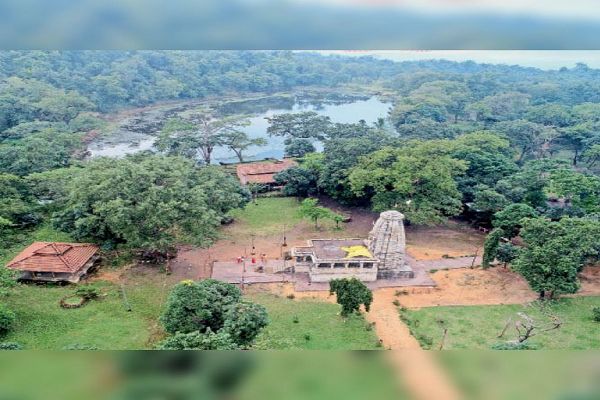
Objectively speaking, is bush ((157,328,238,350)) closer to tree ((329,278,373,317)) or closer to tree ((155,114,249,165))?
tree ((329,278,373,317))

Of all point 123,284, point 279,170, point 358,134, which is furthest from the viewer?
point 358,134

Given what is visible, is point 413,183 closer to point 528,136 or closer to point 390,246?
point 390,246

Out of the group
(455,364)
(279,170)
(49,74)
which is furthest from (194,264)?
(49,74)

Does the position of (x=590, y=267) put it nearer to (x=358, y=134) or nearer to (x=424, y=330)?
(x=424, y=330)

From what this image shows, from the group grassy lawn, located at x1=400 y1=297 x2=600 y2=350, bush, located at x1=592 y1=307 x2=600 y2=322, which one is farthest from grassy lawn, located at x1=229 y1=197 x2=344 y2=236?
bush, located at x1=592 y1=307 x2=600 y2=322

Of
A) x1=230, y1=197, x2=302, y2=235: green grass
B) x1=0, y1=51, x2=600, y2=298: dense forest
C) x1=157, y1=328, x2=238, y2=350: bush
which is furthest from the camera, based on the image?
x1=230, y1=197, x2=302, y2=235: green grass

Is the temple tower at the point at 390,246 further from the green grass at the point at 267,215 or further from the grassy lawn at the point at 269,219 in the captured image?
the green grass at the point at 267,215

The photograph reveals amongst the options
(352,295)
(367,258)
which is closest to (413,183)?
(367,258)
